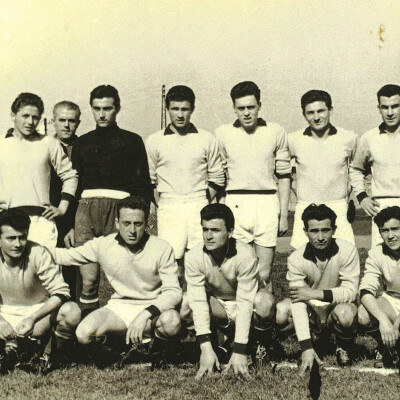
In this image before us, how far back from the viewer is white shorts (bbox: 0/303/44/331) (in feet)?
15.4

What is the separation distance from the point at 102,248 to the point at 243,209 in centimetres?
130

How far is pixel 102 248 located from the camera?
4910mm

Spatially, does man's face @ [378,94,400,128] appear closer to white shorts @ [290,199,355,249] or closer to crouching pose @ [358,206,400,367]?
white shorts @ [290,199,355,249]

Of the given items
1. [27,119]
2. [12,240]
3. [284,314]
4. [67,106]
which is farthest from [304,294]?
[67,106]

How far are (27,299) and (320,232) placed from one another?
232 centimetres

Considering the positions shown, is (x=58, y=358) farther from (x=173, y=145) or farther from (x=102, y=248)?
(x=173, y=145)

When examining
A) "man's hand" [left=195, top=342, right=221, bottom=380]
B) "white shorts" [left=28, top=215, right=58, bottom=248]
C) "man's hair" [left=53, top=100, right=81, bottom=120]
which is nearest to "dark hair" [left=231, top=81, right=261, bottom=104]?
"man's hair" [left=53, top=100, right=81, bottom=120]

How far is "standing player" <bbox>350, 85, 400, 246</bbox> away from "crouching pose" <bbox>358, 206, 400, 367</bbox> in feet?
1.74

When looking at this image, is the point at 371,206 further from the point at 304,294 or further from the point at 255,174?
the point at 304,294

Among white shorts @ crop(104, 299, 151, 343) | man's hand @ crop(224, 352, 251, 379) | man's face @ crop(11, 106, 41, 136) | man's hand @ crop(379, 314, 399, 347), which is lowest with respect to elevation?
man's hand @ crop(224, 352, 251, 379)

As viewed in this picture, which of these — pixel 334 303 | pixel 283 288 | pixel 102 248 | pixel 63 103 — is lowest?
pixel 283 288

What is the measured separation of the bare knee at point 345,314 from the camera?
4641 millimetres

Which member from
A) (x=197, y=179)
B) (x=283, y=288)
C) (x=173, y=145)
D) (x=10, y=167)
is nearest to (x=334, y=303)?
(x=197, y=179)

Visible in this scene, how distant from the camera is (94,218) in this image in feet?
17.5
